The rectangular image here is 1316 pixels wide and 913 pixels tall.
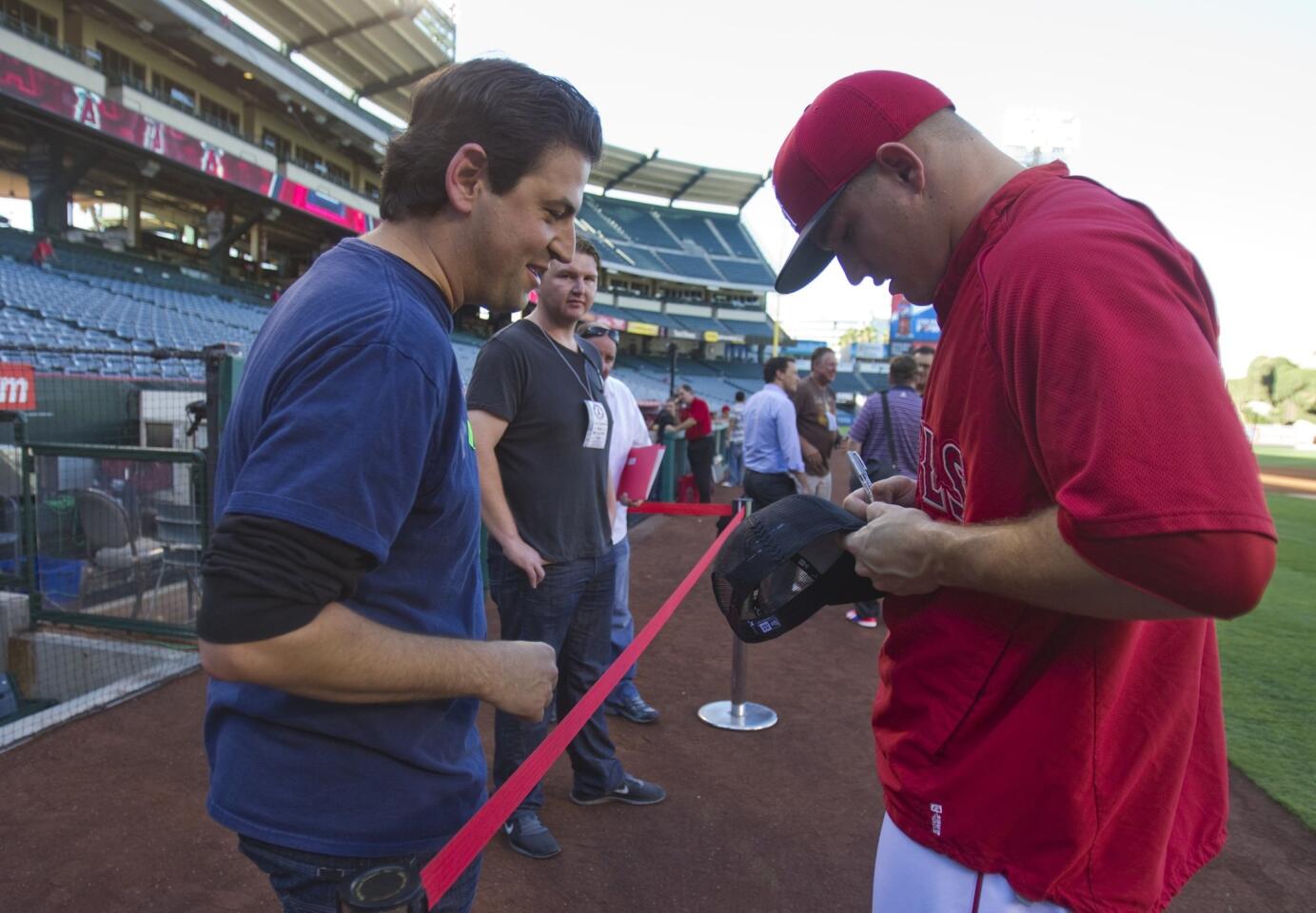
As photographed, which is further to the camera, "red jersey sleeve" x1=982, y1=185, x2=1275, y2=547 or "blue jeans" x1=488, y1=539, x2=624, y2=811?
"blue jeans" x1=488, y1=539, x2=624, y2=811

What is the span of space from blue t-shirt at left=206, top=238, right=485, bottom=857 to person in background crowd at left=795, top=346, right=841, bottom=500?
230 inches

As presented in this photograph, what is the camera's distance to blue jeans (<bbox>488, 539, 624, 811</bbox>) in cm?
308

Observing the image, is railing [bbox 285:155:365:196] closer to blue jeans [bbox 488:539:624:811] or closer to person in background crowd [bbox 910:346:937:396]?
person in background crowd [bbox 910:346:937:396]

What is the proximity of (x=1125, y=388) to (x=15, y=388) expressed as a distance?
666cm

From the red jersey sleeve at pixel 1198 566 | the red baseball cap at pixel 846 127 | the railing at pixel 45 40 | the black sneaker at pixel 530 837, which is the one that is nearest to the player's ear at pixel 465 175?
the red baseball cap at pixel 846 127

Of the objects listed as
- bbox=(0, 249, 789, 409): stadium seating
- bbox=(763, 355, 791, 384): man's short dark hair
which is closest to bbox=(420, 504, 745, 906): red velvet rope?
bbox=(0, 249, 789, 409): stadium seating

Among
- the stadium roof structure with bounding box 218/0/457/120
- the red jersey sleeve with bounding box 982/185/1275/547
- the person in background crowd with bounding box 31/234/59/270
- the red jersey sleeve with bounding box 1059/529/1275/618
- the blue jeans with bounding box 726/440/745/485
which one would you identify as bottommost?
the blue jeans with bounding box 726/440/745/485

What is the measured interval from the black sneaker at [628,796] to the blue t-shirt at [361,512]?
223 centimetres

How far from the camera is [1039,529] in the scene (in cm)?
98

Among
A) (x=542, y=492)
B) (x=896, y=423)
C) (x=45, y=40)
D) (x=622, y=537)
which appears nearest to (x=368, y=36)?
(x=45, y=40)

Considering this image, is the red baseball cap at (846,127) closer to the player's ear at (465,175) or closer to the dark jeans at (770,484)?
Result: the player's ear at (465,175)

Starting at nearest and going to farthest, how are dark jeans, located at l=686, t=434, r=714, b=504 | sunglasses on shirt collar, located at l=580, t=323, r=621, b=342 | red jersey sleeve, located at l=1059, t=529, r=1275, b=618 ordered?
red jersey sleeve, located at l=1059, t=529, r=1275, b=618 → sunglasses on shirt collar, located at l=580, t=323, r=621, b=342 → dark jeans, located at l=686, t=434, r=714, b=504

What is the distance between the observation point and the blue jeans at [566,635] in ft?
10.1

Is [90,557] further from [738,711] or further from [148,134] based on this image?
[148,134]
